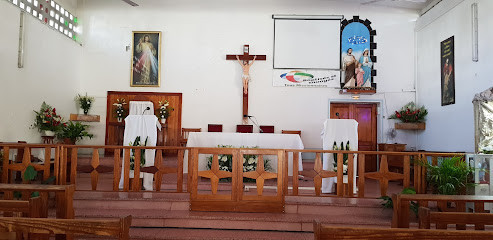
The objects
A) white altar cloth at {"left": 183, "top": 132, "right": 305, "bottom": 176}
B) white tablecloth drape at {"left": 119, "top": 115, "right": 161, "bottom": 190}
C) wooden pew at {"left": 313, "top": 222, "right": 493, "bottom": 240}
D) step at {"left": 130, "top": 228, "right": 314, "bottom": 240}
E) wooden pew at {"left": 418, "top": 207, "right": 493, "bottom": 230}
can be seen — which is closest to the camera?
wooden pew at {"left": 313, "top": 222, "right": 493, "bottom": 240}

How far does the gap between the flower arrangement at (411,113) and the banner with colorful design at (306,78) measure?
164 centimetres

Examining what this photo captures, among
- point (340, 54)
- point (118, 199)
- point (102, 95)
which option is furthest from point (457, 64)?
point (102, 95)

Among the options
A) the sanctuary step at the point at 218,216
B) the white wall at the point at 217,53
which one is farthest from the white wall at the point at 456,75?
the sanctuary step at the point at 218,216

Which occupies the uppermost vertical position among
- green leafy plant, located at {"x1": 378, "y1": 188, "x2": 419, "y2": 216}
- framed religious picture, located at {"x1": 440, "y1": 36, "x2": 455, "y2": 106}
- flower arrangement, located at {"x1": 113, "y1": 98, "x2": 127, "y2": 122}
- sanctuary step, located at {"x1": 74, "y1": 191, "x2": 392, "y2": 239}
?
framed religious picture, located at {"x1": 440, "y1": 36, "x2": 455, "y2": 106}

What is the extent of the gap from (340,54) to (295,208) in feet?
19.7

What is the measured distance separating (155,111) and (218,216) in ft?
19.4

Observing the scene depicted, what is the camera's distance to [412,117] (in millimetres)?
8812

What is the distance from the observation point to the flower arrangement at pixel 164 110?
930 centimetres

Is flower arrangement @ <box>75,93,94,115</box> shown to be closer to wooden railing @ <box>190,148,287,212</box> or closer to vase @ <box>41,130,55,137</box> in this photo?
vase @ <box>41,130,55,137</box>

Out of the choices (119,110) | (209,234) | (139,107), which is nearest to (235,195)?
(209,234)

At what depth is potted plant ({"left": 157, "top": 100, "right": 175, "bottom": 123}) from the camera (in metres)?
9.29

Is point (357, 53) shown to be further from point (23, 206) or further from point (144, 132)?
point (23, 206)

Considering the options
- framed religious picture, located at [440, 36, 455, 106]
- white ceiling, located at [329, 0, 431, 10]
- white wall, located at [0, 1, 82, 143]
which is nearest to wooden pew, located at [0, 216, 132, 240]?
white wall, located at [0, 1, 82, 143]

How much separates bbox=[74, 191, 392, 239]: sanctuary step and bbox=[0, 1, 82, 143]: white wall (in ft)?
11.3
